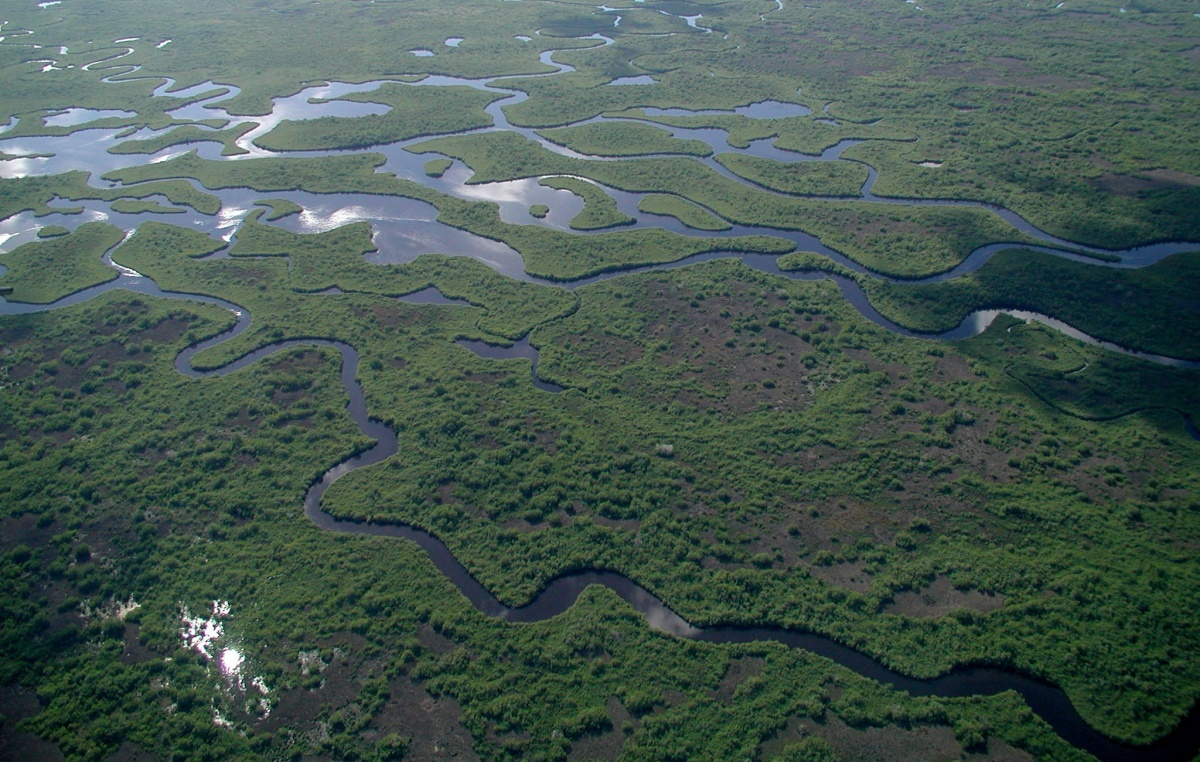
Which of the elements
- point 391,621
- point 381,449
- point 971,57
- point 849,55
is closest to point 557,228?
point 381,449

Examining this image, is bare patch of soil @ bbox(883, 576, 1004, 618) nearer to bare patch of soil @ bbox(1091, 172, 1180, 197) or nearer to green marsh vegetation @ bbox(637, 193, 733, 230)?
green marsh vegetation @ bbox(637, 193, 733, 230)

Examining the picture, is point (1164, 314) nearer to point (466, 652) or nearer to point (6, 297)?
point (466, 652)

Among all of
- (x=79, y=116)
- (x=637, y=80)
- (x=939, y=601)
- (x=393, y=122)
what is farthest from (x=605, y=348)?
(x=79, y=116)

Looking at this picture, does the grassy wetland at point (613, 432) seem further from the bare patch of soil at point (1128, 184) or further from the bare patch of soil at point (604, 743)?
the bare patch of soil at point (1128, 184)

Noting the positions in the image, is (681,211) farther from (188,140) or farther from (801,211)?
(188,140)

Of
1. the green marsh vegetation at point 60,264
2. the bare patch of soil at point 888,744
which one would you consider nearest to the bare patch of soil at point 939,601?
the bare patch of soil at point 888,744

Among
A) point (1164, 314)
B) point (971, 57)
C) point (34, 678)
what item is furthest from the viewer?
point (971, 57)
